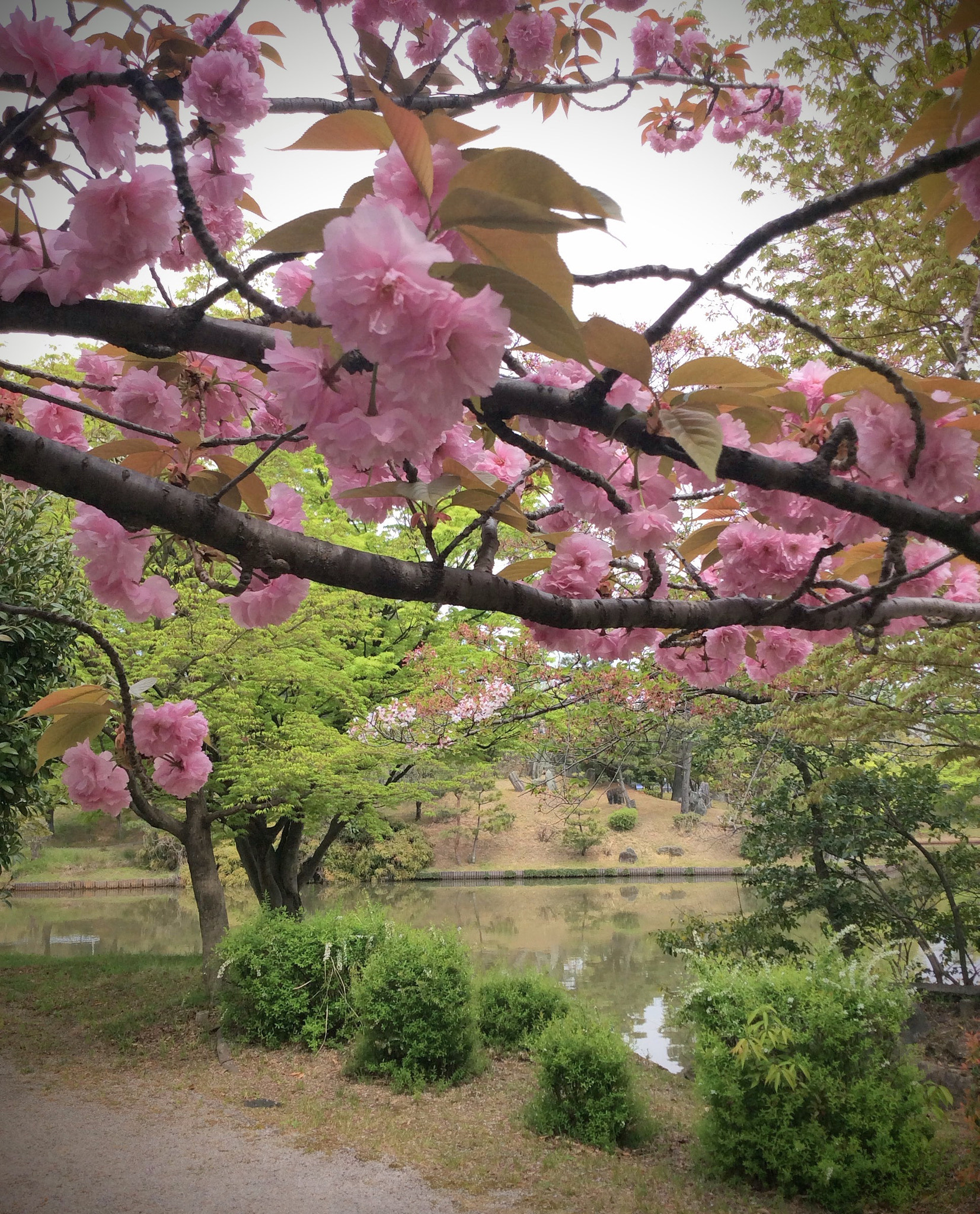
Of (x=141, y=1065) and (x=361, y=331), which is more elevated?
(x=361, y=331)

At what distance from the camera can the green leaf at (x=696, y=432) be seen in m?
0.70

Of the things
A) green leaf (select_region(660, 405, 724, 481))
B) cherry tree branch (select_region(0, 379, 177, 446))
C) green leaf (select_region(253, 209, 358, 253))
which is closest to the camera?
green leaf (select_region(253, 209, 358, 253))

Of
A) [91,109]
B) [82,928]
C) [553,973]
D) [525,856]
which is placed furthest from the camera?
[525,856]

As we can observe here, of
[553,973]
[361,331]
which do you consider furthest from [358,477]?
[553,973]

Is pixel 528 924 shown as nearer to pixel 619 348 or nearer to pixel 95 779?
pixel 95 779

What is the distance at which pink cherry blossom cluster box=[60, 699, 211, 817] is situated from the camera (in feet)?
5.92

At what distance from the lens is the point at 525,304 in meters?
0.50

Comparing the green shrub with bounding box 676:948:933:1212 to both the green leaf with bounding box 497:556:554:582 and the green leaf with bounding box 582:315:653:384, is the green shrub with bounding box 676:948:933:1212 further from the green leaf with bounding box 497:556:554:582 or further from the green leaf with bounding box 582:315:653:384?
the green leaf with bounding box 582:315:653:384

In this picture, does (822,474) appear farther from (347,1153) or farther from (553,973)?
(553,973)

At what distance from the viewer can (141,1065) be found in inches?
222

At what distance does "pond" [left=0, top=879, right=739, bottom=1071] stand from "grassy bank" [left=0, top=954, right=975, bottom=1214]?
4.88 ft

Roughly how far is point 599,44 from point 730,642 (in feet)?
4.84

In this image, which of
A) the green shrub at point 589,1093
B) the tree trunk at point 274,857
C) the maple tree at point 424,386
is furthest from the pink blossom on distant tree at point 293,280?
the tree trunk at point 274,857

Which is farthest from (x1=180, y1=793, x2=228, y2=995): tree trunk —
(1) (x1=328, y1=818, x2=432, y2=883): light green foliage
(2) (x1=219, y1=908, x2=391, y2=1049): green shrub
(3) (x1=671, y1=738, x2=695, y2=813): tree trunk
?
(3) (x1=671, y1=738, x2=695, y2=813): tree trunk
